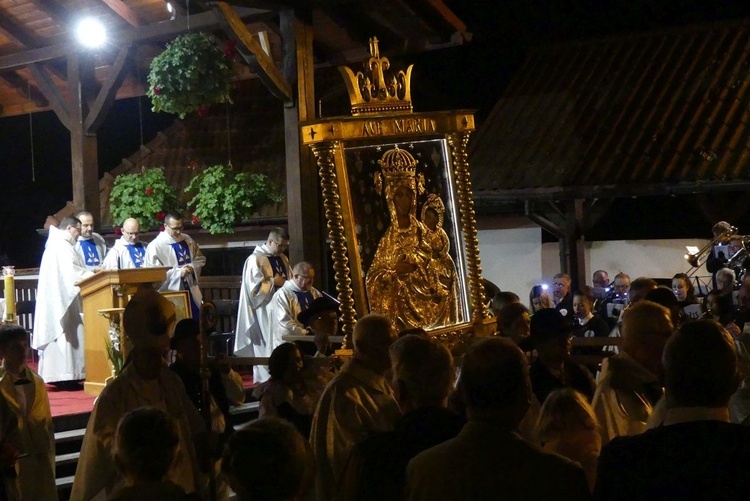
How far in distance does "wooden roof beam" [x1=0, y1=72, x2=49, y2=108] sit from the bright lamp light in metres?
3.53

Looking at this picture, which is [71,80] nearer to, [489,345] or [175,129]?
[175,129]

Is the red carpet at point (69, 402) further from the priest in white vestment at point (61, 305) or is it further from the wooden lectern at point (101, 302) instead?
the priest in white vestment at point (61, 305)

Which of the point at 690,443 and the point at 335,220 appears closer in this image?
the point at 690,443

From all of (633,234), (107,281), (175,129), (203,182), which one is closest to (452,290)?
(107,281)

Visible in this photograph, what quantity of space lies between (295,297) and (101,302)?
2.38m

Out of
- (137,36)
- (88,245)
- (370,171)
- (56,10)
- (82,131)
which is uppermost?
(56,10)

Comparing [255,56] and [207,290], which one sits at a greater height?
[255,56]

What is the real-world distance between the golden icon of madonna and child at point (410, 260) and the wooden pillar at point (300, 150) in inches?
119

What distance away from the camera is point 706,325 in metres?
3.35

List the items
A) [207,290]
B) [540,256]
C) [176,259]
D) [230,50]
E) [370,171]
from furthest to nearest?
1. [207,290]
2. [540,256]
3. [176,259]
4. [230,50]
5. [370,171]

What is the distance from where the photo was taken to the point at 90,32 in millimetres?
13070

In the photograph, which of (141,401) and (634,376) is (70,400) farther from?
(634,376)

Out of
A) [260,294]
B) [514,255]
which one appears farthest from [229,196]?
[514,255]

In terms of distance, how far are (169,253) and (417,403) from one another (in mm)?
9769
